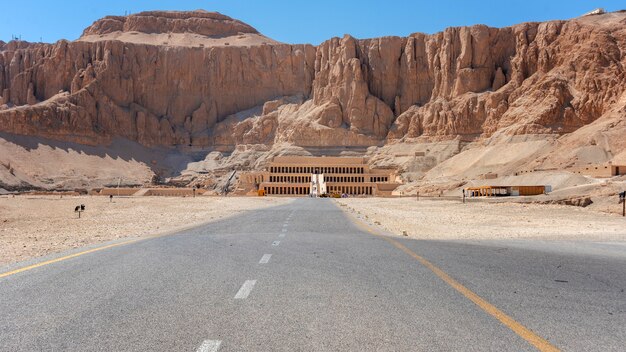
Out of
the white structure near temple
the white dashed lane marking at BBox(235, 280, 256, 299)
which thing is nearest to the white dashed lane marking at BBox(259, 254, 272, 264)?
the white dashed lane marking at BBox(235, 280, 256, 299)

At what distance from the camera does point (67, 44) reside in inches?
4870

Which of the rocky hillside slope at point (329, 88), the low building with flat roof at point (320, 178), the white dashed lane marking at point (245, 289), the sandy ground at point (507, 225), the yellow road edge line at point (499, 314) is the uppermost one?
the rocky hillside slope at point (329, 88)

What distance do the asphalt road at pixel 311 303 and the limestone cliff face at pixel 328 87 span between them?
283 feet

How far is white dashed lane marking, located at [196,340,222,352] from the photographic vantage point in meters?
4.36

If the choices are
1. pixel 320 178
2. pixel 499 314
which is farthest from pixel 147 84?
pixel 499 314

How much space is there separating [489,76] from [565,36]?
15.3 meters

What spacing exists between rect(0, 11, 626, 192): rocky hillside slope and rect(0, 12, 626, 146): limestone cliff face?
24cm

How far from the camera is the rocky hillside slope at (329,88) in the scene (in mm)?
93625

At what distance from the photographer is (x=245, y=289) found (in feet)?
22.5

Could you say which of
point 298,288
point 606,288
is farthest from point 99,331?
point 606,288

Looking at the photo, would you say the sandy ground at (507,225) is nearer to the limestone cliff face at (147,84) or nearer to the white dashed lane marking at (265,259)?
the white dashed lane marking at (265,259)

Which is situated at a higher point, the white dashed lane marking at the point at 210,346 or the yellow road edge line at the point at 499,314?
the white dashed lane marking at the point at 210,346

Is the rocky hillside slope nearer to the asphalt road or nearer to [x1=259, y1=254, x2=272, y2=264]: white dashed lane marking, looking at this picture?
[x1=259, y1=254, x2=272, y2=264]: white dashed lane marking

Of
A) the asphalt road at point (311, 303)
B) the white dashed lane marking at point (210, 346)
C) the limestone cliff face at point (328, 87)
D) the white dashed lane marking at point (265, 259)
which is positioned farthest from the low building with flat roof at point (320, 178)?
the white dashed lane marking at point (210, 346)
